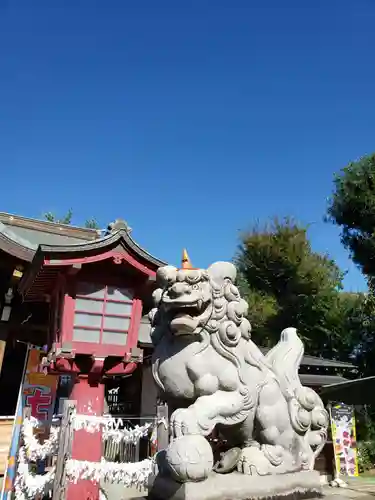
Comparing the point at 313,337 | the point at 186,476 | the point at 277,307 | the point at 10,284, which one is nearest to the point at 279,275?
the point at 277,307

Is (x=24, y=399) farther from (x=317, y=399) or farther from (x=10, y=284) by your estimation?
(x=317, y=399)

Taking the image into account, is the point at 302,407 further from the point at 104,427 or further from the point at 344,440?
the point at 344,440

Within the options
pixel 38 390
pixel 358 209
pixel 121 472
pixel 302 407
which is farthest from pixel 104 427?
pixel 358 209

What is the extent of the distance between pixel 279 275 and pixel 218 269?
13.8 meters

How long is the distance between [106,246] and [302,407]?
4418mm

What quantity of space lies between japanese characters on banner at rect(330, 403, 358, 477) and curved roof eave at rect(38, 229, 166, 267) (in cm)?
612

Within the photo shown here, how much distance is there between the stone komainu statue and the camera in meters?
2.66

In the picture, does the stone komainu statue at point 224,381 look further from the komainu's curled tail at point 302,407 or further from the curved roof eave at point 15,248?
the curved roof eave at point 15,248

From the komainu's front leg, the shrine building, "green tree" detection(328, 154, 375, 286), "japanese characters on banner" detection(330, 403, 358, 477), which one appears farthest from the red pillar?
"green tree" detection(328, 154, 375, 286)

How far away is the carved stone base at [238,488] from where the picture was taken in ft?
7.80

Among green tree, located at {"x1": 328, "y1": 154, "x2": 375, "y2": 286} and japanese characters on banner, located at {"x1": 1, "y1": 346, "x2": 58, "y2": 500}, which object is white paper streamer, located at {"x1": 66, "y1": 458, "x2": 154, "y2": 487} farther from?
green tree, located at {"x1": 328, "y1": 154, "x2": 375, "y2": 286}

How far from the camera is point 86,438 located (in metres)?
5.98

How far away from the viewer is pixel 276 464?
2750mm

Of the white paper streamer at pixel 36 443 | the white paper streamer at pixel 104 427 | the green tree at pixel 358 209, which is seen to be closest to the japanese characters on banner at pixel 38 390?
the white paper streamer at pixel 36 443
